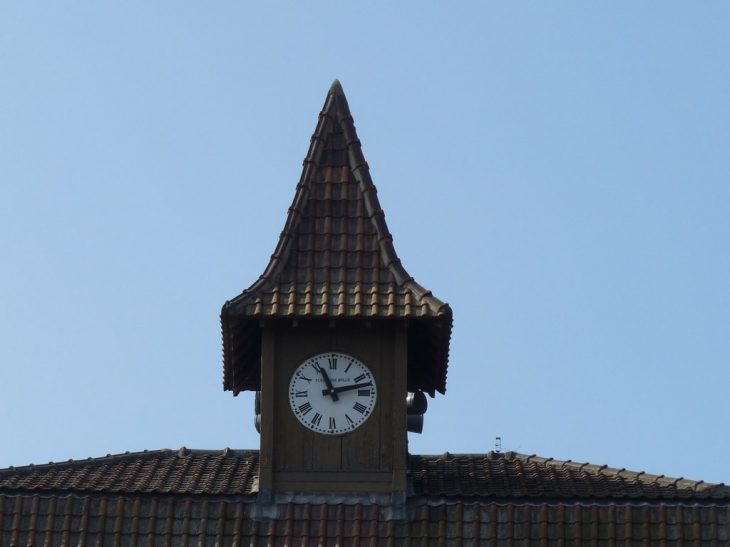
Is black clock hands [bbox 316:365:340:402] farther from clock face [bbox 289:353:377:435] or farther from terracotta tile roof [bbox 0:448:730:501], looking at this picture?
terracotta tile roof [bbox 0:448:730:501]

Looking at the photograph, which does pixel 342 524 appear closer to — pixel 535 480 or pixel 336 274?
pixel 535 480

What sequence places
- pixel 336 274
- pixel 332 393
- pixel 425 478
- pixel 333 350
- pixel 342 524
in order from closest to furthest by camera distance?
1. pixel 342 524
2. pixel 332 393
3. pixel 333 350
4. pixel 336 274
5. pixel 425 478

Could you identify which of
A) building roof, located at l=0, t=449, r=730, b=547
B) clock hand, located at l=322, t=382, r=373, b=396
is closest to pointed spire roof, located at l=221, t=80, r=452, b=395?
clock hand, located at l=322, t=382, r=373, b=396

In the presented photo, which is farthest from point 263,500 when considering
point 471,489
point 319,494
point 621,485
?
point 621,485

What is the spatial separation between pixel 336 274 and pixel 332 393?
6.35 feet

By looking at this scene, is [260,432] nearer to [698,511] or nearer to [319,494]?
[319,494]

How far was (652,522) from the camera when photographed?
99.1ft

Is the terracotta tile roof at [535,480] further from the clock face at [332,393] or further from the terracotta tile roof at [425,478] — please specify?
the clock face at [332,393]

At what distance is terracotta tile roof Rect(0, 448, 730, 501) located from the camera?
3094 cm

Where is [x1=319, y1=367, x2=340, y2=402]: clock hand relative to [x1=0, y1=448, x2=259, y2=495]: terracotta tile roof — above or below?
above

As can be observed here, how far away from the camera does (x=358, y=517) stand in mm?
30719

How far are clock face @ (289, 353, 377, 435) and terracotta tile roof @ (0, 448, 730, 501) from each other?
134cm

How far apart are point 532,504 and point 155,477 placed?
606 centimetres

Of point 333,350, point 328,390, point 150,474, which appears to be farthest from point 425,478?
point 150,474
